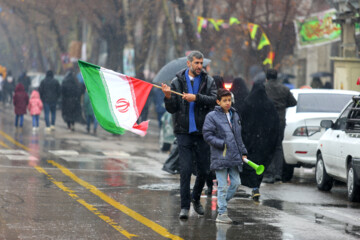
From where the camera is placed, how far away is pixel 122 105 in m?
11.1

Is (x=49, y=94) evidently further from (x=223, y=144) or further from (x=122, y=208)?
(x=223, y=144)

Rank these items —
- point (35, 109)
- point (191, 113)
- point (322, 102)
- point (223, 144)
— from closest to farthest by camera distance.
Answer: point (223, 144)
point (191, 113)
point (322, 102)
point (35, 109)

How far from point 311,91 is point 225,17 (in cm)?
2505

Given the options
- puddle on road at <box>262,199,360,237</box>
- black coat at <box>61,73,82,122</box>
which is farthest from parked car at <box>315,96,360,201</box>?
black coat at <box>61,73,82,122</box>

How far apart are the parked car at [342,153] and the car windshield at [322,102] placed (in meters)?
1.40

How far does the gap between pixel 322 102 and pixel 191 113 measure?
6104 millimetres

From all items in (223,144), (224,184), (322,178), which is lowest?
(322,178)

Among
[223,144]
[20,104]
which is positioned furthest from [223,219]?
[20,104]

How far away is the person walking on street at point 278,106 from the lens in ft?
48.7

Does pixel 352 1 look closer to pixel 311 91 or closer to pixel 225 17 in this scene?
pixel 311 91

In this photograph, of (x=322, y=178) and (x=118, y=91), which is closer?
(x=118, y=91)

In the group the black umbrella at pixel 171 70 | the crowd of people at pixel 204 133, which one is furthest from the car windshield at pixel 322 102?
the crowd of people at pixel 204 133

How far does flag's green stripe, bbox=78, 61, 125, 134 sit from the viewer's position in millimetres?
10906

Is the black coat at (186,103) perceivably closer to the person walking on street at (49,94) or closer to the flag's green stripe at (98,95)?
the flag's green stripe at (98,95)
